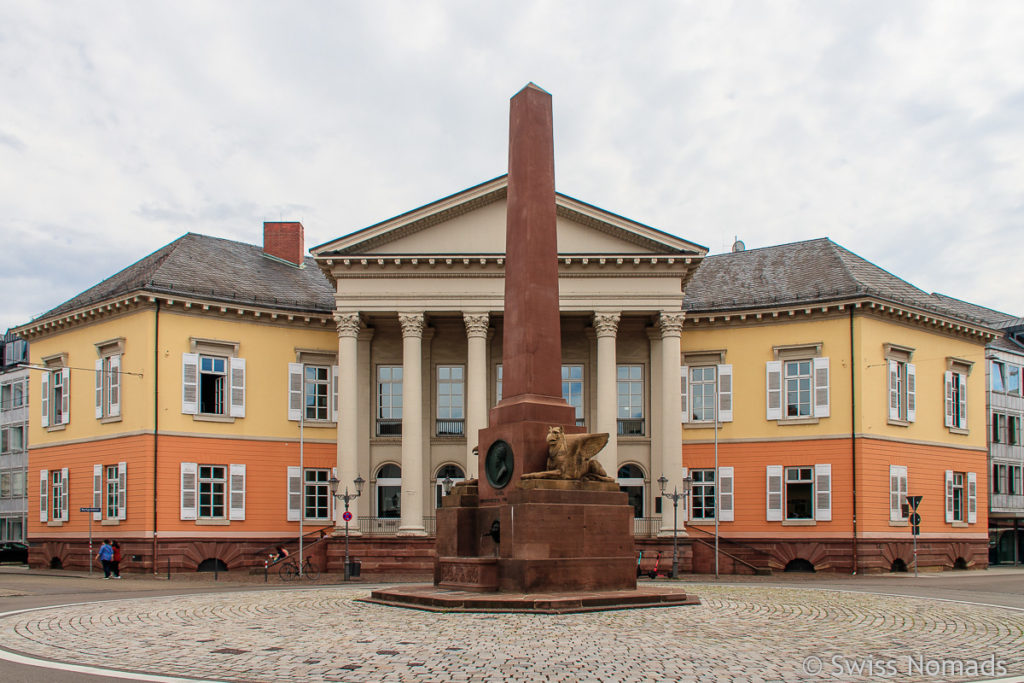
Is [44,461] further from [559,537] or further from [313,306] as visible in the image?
[559,537]

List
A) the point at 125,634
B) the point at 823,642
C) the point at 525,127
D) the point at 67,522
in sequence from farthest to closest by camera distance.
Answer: the point at 67,522
the point at 525,127
the point at 125,634
the point at 823,642

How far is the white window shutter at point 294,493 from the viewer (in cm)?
3659

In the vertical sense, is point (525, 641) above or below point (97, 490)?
above

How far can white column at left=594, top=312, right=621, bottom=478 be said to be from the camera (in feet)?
112

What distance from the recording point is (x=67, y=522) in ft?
121

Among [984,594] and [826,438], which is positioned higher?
[826,438]

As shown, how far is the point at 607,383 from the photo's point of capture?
34.4 metres

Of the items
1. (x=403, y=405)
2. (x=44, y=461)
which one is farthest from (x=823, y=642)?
(x=44, y=461)

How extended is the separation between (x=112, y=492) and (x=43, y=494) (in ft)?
17.5

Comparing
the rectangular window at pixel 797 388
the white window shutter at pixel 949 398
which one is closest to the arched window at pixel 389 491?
the rectangular window at pixel 797 388

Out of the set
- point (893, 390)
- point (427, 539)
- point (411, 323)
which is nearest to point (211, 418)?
point (411, 323)

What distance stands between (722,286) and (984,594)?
17.7 m

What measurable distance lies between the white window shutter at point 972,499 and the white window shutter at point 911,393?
4.40m

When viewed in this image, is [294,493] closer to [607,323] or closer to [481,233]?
[481,233]
